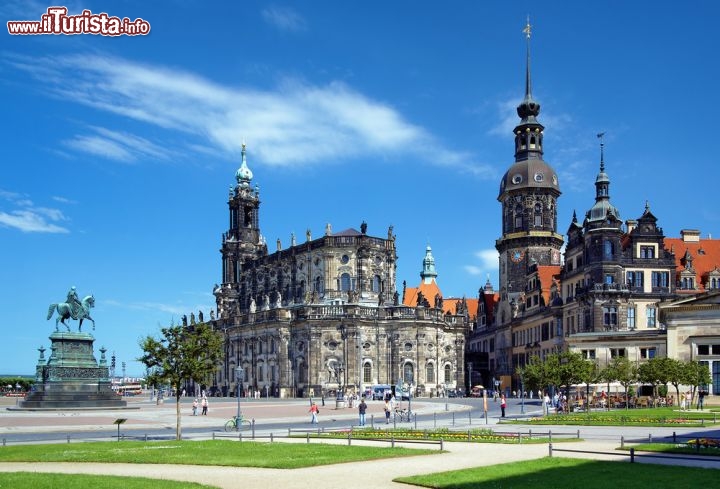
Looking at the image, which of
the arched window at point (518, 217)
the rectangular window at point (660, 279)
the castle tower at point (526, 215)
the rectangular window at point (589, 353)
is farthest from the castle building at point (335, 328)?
the rectangular window at point (660, 279)

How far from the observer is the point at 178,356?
35.3 metres

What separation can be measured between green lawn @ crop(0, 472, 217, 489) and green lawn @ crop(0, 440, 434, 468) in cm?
415

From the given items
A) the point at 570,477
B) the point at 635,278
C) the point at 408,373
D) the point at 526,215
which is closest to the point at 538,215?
the point at 526,215

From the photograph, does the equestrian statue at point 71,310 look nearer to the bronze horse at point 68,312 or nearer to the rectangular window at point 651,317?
the bronze horse at point 68,312

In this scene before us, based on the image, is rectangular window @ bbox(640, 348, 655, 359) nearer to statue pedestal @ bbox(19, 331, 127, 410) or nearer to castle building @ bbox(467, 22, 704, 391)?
castle building @ bbox(467, 22, 704, 391)

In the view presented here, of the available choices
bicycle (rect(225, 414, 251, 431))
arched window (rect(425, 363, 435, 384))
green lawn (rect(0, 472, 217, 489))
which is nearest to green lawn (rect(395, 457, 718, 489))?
green lawn (rect(0, 472, 217, 489))

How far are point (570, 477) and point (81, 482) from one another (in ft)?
39.8

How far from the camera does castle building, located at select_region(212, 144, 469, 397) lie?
106 m

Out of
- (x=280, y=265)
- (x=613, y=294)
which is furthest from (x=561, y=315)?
(x=280, y=265)

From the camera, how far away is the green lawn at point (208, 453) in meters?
26.2

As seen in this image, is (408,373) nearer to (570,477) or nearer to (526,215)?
(526,215)

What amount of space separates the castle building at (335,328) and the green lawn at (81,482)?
7369cm

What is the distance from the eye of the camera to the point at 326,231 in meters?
116

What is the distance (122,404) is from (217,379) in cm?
6006
